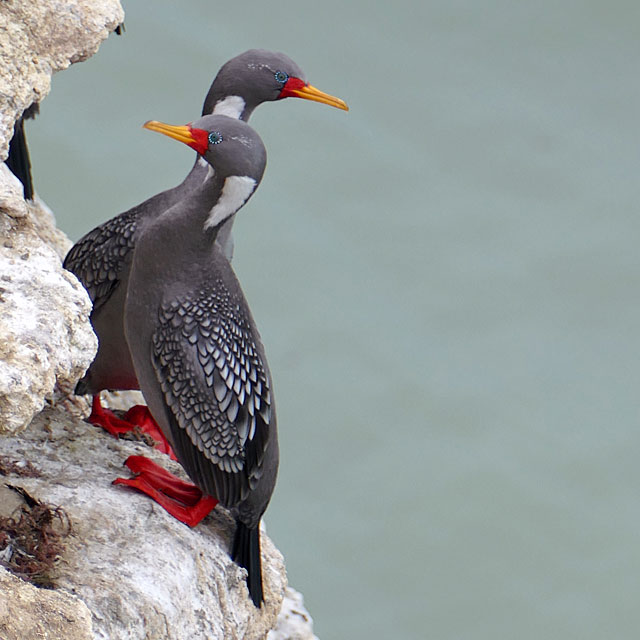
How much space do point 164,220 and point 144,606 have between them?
2.81 ft

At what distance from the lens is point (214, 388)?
2.39 metres

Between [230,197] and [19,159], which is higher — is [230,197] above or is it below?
below

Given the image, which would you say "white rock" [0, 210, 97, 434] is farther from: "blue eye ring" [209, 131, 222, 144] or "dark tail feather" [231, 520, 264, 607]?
"dark tail feather" [231, 520, 264, 607]

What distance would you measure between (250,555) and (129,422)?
2.18 ft

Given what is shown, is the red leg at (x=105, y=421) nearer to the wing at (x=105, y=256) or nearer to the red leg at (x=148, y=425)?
the red leg at (x=148, y=425)

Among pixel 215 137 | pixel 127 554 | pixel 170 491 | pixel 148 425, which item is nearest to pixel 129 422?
pixel 148 425

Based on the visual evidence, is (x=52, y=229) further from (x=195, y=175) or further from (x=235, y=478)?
(x=235, y=478)

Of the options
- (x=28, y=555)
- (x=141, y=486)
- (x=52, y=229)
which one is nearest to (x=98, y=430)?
(x=141, y=486)

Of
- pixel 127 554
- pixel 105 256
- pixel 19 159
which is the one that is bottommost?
pixel 127 554

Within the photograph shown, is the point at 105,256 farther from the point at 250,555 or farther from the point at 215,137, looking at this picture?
the point at 250,555

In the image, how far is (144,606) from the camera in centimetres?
206

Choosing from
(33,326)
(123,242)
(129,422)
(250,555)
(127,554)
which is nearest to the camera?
(33,326)

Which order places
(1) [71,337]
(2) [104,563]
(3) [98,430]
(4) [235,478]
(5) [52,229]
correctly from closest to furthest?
1. (1) [71,337]
2. (2) [104,563]
3. (4) [235,478]
4. (3) [98,430]
5. (5) [52,229]

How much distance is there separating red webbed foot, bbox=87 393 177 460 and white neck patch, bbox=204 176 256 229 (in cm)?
69
